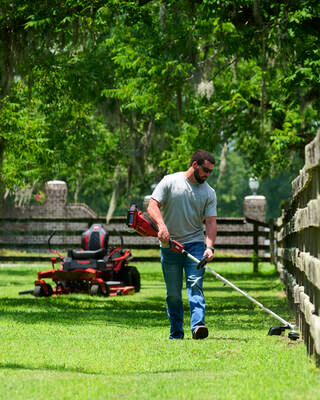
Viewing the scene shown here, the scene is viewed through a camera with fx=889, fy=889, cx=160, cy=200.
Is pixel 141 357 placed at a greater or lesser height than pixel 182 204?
lesser

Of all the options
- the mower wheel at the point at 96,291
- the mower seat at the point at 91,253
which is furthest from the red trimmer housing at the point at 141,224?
the mower seat at the point at 91,253

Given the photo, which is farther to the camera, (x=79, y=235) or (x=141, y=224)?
(x=79, y=235)

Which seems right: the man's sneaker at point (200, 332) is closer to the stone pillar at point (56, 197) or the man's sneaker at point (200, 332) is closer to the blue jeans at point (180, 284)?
the blue jeans at point (180, 284)

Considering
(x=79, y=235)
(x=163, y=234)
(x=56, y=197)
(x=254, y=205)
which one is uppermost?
(x=56, y=197)

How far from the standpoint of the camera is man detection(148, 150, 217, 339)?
26.5 feet

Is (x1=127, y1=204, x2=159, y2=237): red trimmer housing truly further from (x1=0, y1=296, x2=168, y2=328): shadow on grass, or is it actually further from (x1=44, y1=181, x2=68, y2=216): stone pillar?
(x1=44, y1=181, x2=68, y2=216): stone pillar

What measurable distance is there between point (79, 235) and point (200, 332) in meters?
22.8

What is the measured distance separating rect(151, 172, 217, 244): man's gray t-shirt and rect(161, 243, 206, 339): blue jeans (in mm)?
131

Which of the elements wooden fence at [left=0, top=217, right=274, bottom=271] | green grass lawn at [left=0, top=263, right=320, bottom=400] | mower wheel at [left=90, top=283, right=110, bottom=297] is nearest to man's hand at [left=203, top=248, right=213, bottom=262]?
green grass lawn at [left=0, top=263, right=320, bottom=400]

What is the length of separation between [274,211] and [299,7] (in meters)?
67.7

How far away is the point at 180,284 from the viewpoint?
8.30 meters

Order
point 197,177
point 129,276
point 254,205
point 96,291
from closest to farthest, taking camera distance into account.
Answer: point 197,177, point 96,291, point 129,276, point 254,205

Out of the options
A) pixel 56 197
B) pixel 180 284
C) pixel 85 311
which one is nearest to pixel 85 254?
pixel 85 311

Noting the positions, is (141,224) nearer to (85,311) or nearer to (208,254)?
(208,254)
